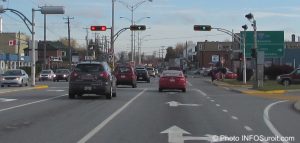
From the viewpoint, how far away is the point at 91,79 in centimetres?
2705

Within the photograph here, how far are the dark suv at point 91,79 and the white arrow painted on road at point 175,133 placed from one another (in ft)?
38.7

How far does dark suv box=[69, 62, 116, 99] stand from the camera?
27047mm

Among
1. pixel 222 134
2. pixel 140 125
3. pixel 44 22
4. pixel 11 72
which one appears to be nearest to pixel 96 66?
pixel 140 125

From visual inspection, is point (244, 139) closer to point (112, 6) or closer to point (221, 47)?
point (112, 6)

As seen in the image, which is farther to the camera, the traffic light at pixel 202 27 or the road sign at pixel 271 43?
the road sign at pixel 271 43

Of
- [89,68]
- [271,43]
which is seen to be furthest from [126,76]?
[271,43]

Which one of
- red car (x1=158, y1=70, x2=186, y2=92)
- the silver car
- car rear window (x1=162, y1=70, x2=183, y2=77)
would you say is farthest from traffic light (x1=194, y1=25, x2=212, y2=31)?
red car (x1=158, y1=70, x2=186, y2=92)

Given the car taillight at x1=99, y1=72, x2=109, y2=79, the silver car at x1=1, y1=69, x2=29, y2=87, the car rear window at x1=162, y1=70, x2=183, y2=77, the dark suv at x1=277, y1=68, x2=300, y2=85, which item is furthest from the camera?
the dark suv at x1=277, y1=68, x2=300, y2=85

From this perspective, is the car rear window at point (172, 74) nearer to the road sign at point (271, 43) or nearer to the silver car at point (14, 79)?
the silver car at point (14, 79)

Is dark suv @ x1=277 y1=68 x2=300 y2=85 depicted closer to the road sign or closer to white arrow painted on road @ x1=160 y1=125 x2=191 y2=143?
the road sign

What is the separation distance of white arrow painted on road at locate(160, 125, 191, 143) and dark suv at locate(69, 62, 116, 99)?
11787 millimetres

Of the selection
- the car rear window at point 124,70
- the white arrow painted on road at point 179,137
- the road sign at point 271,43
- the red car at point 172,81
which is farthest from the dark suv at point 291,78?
the white arrow painted on road at point 179,137

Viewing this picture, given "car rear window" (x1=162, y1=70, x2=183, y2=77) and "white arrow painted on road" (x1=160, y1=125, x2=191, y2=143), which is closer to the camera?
"white arrow painted on road" (x1=160, y1=125, x2=191, y2=143)

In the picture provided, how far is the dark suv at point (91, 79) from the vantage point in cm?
2705
